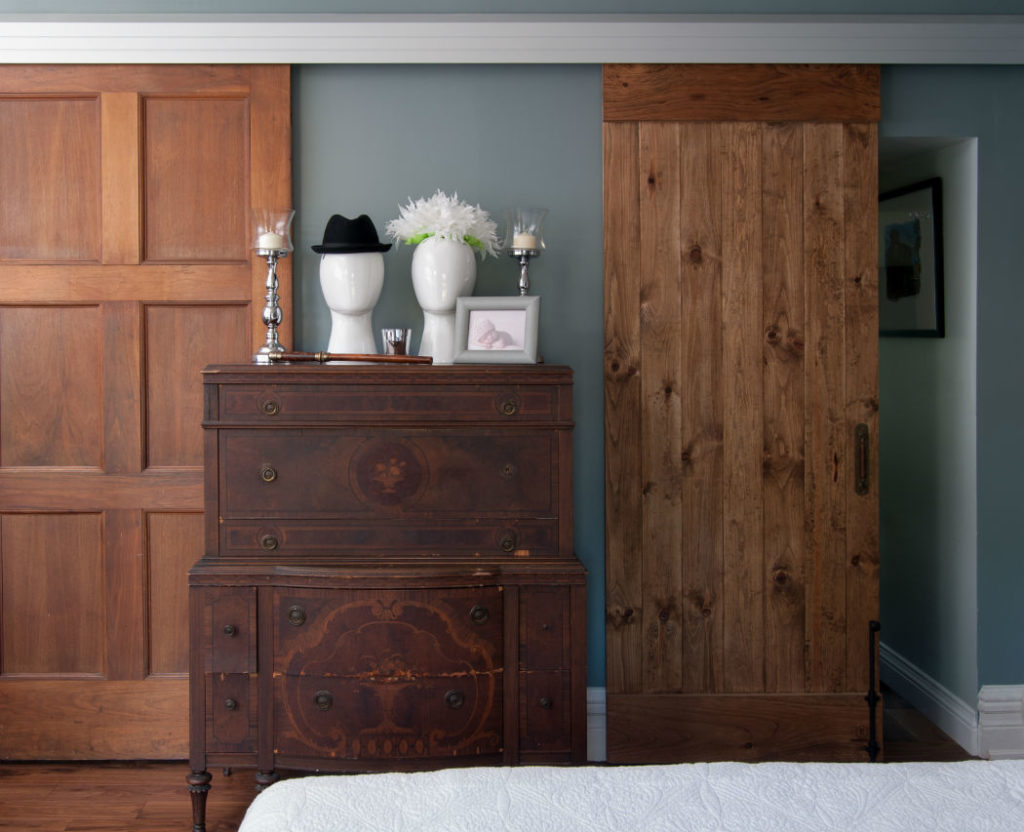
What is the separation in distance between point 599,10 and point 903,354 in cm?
174

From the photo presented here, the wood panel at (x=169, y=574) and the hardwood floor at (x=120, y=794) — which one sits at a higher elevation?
the wood panel at (x=169, y=574)

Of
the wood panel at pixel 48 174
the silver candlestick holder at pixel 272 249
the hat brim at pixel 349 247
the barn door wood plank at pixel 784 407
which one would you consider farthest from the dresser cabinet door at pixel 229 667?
the barn door wood plank at pixel 784 407

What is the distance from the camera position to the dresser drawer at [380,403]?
249 centimetres

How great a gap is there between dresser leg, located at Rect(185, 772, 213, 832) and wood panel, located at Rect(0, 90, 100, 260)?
1.69 meters

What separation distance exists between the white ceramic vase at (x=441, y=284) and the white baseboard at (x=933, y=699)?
2107mm

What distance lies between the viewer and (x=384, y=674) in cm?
242

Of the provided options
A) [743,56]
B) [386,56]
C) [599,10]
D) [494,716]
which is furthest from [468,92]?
[494,716]

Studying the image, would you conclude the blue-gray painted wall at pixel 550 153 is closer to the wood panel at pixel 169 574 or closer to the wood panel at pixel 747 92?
the wood panel at pixel 747 92

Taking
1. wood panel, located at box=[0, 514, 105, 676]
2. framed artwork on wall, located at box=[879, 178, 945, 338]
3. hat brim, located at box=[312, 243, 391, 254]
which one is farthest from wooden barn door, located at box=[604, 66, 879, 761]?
wood panel, located at box=[0, 514, 105, 676]

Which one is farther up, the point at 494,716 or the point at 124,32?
the point at 124,32

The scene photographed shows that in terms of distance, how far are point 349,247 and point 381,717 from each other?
1.32 m

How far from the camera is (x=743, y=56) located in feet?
9.74

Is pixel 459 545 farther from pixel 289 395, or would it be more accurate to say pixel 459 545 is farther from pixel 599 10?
pixel 599 10

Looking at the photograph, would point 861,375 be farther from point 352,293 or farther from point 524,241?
point 352,293
